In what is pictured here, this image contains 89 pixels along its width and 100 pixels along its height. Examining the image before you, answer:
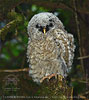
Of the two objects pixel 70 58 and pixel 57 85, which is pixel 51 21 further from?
pixel 57 85

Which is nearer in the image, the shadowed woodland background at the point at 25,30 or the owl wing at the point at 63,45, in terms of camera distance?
the owl wing at the point at 63,45

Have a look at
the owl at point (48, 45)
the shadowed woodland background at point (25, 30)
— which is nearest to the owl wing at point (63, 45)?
the owl at point (48, 45)

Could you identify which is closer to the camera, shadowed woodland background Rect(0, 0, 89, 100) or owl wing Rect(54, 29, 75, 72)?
owl wing Rect(54, 29, 75, 72)

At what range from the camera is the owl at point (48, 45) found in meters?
2.33

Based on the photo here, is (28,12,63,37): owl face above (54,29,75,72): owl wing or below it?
above

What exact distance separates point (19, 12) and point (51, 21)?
2.13ft

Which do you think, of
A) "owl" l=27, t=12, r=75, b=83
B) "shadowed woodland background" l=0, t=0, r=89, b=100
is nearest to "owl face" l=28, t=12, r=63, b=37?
"owl" l=27, t=12, r=75, b=83

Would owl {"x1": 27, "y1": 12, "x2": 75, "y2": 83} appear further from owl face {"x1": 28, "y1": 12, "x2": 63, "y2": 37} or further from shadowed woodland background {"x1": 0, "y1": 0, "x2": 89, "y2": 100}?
shadowed woodland background {"x1": 0, "y1": 0, "x2": 89, "y2": 100}

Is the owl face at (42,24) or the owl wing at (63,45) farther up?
the owl face at (42,24)

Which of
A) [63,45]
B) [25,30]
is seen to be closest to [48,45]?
[63,45]

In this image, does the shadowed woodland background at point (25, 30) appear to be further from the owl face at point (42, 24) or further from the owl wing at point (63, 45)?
the owl wing at point (63, 45)

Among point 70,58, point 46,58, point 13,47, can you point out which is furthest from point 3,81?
point 13,47

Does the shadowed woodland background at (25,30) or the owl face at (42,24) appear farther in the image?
the shadowed woodland background at (25,30)

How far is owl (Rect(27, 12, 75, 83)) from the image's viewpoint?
2326mm
